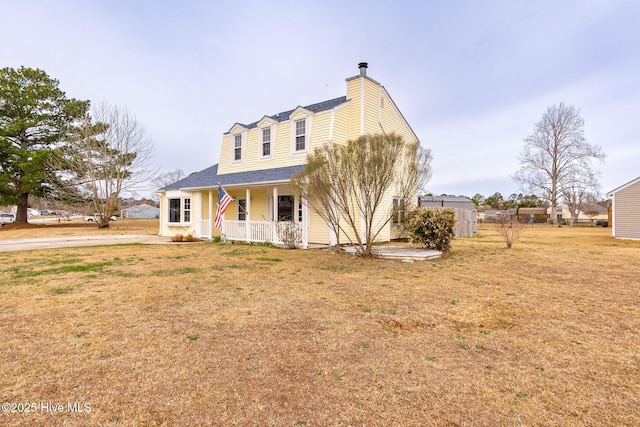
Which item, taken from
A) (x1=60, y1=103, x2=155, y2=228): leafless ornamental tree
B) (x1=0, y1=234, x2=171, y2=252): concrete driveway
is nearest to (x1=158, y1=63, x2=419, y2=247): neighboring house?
(x1=0, y1=234, x2=171, y2=252): concrete driveway

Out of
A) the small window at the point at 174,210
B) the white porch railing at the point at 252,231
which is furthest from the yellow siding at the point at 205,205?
the white porch railing at the point at 252,231

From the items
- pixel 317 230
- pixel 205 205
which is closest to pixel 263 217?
pixel 317 230

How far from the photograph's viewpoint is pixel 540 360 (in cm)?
340

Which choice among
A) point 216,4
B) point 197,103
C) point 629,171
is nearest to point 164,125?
point 197,103

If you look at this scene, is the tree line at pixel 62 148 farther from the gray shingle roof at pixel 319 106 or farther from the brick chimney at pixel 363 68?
the brick chimney at pixel 363 68

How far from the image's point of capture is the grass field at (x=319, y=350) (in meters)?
2.51

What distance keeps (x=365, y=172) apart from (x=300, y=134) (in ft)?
18.5

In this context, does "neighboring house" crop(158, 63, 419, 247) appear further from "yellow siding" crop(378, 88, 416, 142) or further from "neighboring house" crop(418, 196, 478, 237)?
"neighboring house" crop(418, 196, 478, 237)

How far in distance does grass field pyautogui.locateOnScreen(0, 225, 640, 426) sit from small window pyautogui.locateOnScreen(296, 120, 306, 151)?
809 cm

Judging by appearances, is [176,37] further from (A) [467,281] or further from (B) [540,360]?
(B) [540,360]

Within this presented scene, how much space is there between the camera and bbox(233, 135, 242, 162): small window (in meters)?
17.0

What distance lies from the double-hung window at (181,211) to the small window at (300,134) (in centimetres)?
814

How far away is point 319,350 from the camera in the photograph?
362 cm

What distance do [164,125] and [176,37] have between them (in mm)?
9849
